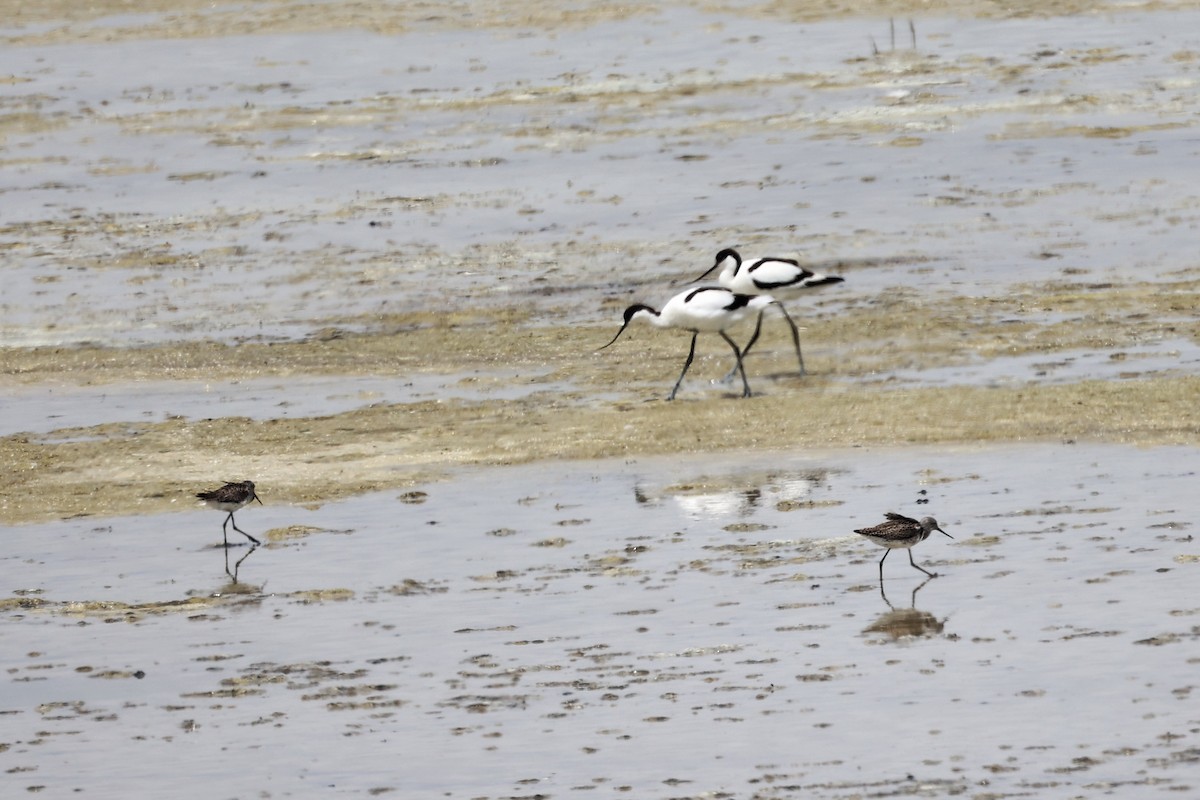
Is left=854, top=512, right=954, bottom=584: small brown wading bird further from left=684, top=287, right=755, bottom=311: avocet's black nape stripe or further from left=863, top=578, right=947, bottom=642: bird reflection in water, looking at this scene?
left=684, top=287, right=755, bottom=311: avocet's black nape stripe

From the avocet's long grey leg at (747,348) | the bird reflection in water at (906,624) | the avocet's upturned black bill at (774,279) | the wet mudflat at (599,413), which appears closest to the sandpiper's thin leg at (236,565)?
the wet mudflat at (599,413)

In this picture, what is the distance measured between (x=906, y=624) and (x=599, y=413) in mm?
5671

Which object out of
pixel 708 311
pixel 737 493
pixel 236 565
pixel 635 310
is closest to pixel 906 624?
pixel 737 493

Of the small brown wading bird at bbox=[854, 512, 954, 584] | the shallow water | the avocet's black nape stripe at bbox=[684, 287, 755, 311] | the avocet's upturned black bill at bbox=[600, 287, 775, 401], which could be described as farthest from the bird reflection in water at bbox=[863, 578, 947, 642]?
the avocet's black nape stripe at bbox=[684, 287, 755, 311]

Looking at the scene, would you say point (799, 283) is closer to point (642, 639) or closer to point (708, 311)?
point (708, 311)

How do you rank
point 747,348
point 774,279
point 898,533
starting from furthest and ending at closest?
point 774,279
point 747,348
point 898,533

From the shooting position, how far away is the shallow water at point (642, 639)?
8.42 m

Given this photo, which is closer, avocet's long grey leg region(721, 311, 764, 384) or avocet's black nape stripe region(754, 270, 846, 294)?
avocet's long grey leg region(721, 311, 764, 384)

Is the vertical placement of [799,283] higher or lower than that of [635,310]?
lower

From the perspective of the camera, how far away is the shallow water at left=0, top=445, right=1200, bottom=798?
8.42 meters

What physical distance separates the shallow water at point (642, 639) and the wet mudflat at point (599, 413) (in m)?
0.03

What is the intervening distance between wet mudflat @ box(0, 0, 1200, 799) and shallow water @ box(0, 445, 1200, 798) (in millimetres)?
33

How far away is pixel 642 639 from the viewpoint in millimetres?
10102

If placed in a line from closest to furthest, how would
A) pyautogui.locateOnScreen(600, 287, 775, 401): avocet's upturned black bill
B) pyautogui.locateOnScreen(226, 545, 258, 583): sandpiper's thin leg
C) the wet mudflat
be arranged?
the wet mudflat → pyautogui.locateOnScreen(226, 545, 258, 583): sandpiper's thin leg → pyautogui.locateOnScreen(600, 287, 775, 401): avocet's upturned black bill
